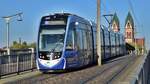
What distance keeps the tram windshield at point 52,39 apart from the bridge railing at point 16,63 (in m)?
1.43

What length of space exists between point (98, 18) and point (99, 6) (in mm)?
1162

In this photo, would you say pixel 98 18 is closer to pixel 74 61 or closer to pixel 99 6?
pixel 99 6

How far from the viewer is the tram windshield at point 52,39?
86.0ft

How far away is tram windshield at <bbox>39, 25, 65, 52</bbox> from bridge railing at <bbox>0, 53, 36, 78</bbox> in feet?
4.70

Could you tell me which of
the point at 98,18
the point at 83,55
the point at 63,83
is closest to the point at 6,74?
the point at 63,83

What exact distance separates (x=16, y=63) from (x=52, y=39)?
8.46 ft

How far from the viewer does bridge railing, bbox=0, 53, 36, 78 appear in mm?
23659

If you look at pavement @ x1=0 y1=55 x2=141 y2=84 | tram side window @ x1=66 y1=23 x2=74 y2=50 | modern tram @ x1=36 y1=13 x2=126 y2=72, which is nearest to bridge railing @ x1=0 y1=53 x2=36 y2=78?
pavement @ x1=0 y1=55 x2=141 y2=84

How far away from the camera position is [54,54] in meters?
26.1

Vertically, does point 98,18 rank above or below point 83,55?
above

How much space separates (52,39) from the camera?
86.6 ft

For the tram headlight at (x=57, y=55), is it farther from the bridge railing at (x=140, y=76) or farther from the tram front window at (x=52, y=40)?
the bridge railing at (x=140, y=76)

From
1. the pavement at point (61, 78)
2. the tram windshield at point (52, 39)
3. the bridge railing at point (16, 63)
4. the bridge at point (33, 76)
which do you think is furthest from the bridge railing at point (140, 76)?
the tram windshield at point (52, 39)

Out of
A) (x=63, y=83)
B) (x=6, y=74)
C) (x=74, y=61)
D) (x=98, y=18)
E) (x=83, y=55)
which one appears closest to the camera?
(x=63, y=83)
